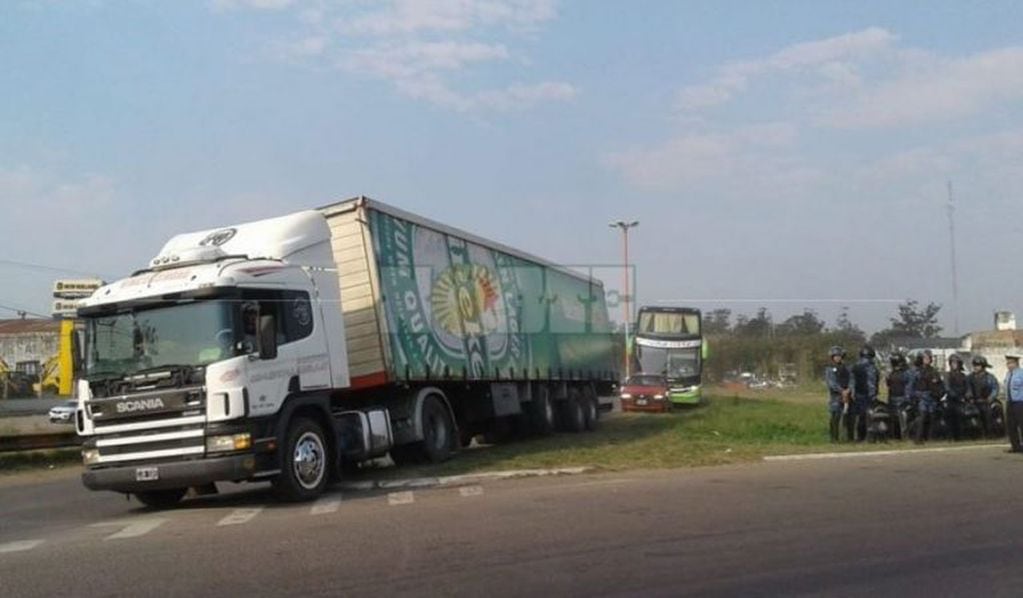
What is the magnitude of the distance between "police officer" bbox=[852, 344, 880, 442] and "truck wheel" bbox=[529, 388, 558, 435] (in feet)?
23.5

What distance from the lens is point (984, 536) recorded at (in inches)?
A: 379

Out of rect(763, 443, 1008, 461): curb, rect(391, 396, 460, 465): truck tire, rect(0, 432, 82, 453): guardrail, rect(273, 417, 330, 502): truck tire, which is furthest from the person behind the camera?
rect(0, 432, 82, 453): guardrail

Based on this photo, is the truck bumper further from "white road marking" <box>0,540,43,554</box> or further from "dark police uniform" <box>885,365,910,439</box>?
"dark police uniform" <box>885,365,910,439</box>

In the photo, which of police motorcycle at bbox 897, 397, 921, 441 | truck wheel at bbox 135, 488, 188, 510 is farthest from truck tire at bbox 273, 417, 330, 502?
police motorcycle at bbox 897, 397, 921, 441

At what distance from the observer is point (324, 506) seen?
42.9 ft

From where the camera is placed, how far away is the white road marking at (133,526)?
436 inches

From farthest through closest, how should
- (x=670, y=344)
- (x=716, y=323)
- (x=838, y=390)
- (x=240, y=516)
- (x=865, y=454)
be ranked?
(x=716, y=323) → (x=670, y=344) → (x=838, y=390) → (x=865, y=454) → (x=240, y=516)

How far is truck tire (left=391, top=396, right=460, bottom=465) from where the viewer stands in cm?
1775

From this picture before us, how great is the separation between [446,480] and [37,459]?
1228 cm

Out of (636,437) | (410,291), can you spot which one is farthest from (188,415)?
(636,437)

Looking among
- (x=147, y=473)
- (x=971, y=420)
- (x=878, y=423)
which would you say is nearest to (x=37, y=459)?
(x=147, y=473)

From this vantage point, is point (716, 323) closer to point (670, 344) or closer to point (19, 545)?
point (670, 344)

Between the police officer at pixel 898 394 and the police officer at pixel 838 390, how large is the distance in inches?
39.4

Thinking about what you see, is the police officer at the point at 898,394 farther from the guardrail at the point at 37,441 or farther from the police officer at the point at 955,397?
the guardrail at the point at 37,441
